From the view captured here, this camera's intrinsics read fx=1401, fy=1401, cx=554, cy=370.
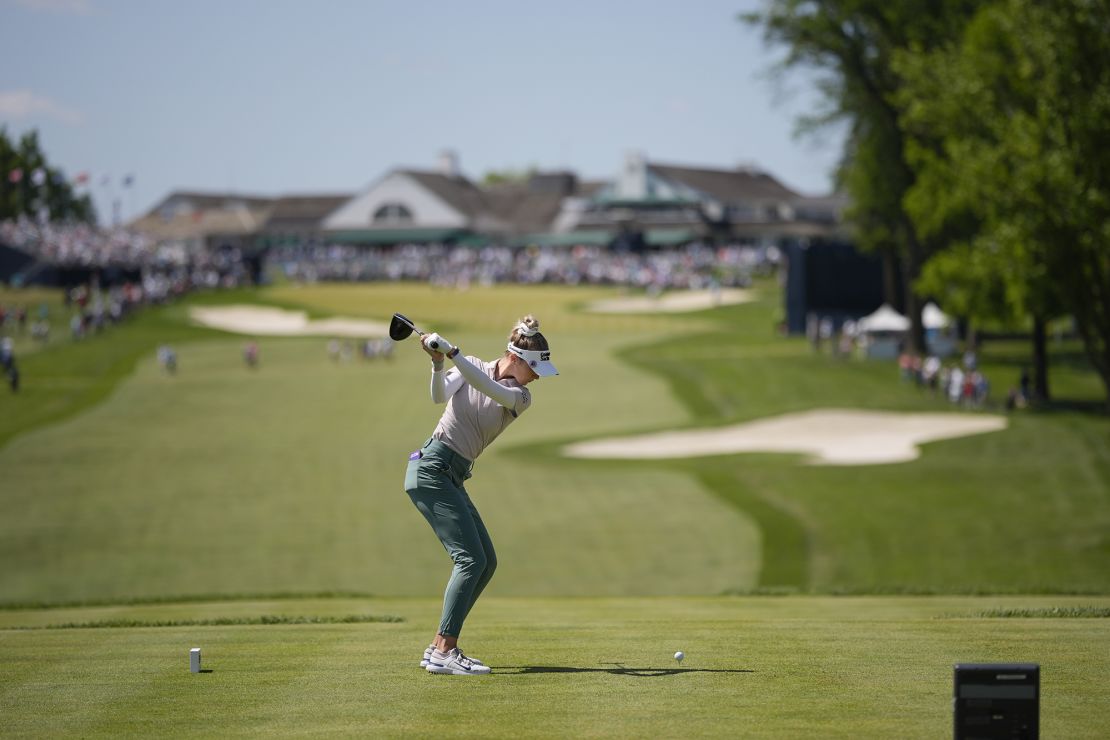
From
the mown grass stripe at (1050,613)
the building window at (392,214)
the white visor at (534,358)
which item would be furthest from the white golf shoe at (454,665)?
the building window at (392,214)

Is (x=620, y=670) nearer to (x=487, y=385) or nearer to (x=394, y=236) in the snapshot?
(x=487, y=385)

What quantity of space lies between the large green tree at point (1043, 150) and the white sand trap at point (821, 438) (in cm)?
457

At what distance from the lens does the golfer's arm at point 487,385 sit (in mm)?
9930

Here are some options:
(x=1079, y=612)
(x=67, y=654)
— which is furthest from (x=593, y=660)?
(x=1079, y=612)

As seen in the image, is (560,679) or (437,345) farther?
(560,679)

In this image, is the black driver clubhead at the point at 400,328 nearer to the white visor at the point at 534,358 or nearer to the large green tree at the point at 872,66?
the white visor at the point at 534,358

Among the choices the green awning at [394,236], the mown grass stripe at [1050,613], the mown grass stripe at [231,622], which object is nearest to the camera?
the mown grass stripe at [1050,613]

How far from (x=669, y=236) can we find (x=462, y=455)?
367 ft

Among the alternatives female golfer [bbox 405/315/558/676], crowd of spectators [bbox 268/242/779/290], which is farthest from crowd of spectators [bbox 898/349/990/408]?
crowd of spectators [bbox 268/242/779/290]

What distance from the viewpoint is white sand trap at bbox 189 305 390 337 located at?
80.8 metres

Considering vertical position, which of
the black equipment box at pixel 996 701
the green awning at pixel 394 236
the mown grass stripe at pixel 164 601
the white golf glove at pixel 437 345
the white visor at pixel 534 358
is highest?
the green awning at pixel 394 236

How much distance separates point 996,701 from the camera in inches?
297

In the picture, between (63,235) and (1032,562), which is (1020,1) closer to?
(1032,562)

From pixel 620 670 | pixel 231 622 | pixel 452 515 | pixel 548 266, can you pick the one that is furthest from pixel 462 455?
pixel 548 266
